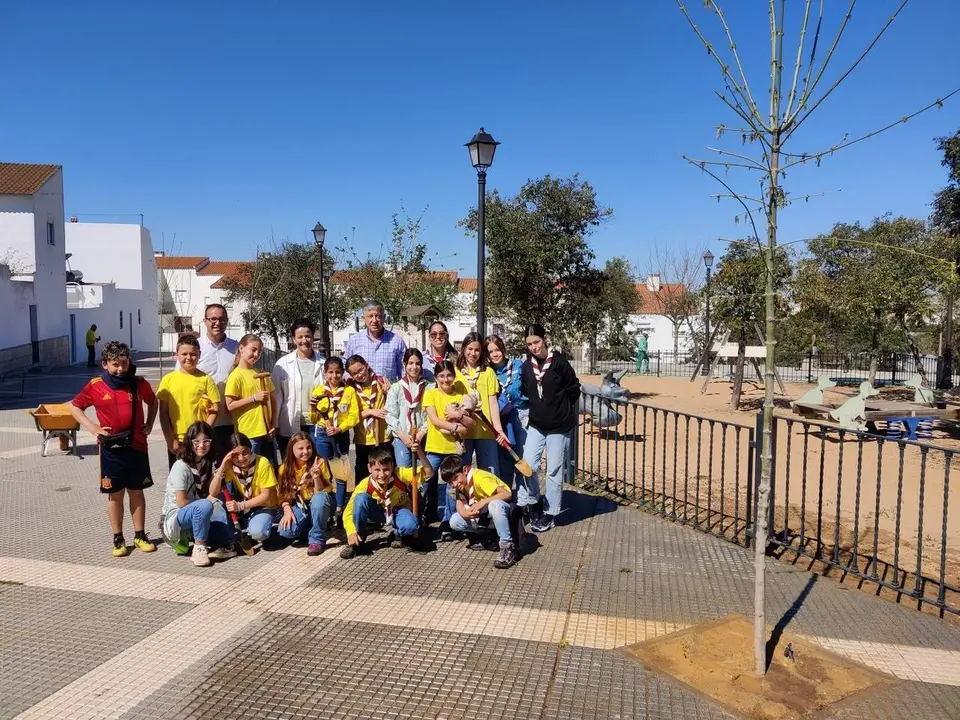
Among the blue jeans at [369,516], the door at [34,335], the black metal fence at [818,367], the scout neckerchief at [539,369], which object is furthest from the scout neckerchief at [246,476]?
the door at [34,335]

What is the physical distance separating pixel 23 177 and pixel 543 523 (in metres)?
29.5

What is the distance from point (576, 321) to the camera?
1634cm

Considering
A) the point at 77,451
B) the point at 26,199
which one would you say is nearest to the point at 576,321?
the point at 77,451

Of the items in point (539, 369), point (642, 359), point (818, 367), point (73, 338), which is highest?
point (539, 369)

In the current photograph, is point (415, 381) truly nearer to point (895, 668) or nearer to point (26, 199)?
point (895, 668)

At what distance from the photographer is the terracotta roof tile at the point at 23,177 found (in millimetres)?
27141

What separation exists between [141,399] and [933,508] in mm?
7746

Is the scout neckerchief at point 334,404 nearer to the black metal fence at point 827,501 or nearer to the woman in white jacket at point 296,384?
the woman in white jacket at point 296,384

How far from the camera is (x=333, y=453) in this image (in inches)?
232

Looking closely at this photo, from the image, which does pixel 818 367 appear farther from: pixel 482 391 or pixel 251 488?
pixel 251 488

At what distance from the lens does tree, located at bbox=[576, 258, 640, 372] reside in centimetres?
1605

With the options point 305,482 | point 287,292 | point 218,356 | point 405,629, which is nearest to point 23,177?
point 287,292

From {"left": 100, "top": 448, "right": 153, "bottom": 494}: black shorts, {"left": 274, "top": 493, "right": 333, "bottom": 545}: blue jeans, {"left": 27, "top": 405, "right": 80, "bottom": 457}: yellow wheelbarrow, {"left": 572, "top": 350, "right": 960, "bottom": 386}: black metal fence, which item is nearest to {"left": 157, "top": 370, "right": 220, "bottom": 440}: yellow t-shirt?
{"left": 100, "top": 448, "right": 153, "bottom": 494}: black shorts

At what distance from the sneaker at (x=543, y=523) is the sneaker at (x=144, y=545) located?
2.82 metres
